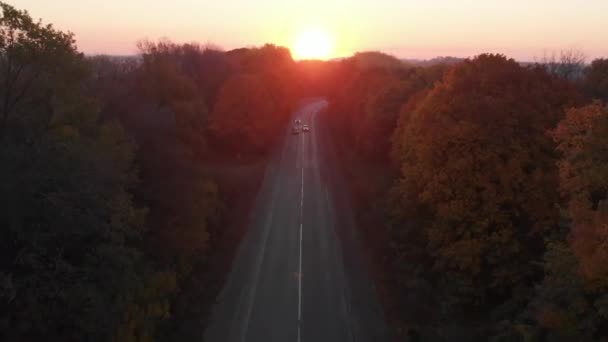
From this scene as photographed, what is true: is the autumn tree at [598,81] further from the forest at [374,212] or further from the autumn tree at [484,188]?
the autumn tree at [484,188]

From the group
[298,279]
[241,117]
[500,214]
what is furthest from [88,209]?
[241,117]

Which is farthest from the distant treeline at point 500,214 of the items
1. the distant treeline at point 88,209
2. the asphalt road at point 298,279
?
the distant treeline at point 88,209

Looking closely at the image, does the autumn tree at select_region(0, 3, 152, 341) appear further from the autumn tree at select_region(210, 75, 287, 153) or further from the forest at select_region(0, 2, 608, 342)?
the autumn tree at select_region(210, 75, 287, 153)

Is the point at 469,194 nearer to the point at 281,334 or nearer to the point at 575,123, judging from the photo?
the point at 575,123

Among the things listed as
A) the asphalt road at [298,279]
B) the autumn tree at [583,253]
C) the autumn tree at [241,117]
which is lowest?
the asphalt road at [298,279]

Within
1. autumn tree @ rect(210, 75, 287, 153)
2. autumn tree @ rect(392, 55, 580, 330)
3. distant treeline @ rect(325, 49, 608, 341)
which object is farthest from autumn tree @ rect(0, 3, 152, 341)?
autumn tree @ rect(210, 75, 287, 153)

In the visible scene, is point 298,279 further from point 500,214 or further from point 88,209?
point 88,209
